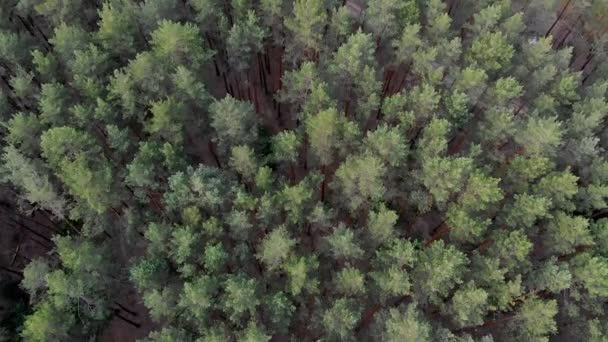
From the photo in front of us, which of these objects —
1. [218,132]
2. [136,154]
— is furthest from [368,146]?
[136,154]

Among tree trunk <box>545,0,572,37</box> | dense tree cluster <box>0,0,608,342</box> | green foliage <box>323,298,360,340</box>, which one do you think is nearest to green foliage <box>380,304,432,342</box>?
dense tree cluster <box>0,0,608,342</box>

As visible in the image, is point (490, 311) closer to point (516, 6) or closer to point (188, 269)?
point (188, 269)

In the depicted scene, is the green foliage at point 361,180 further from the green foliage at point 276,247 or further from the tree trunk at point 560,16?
the tree trunk at point 560,16

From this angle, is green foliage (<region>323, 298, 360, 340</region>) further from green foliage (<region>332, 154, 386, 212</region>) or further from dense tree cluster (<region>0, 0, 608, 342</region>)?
green foliage (<region>332, 154, 386, 212</region>)

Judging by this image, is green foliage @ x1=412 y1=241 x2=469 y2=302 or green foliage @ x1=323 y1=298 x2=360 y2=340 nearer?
green foliage @ x1=323 y1=298 x2=360 y2=340

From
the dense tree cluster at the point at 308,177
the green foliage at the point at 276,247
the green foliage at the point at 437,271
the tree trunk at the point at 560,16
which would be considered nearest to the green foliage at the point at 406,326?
the dense tree cluster at the point at 308,177

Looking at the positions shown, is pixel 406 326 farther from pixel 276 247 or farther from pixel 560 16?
pixel 560 16

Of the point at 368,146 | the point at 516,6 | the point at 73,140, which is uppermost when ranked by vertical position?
the point at 516,6

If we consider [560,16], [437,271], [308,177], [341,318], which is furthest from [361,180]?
[560,16]

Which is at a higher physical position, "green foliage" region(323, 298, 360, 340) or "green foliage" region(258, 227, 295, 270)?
"green foliage" region(258, 227, 295, 270)
